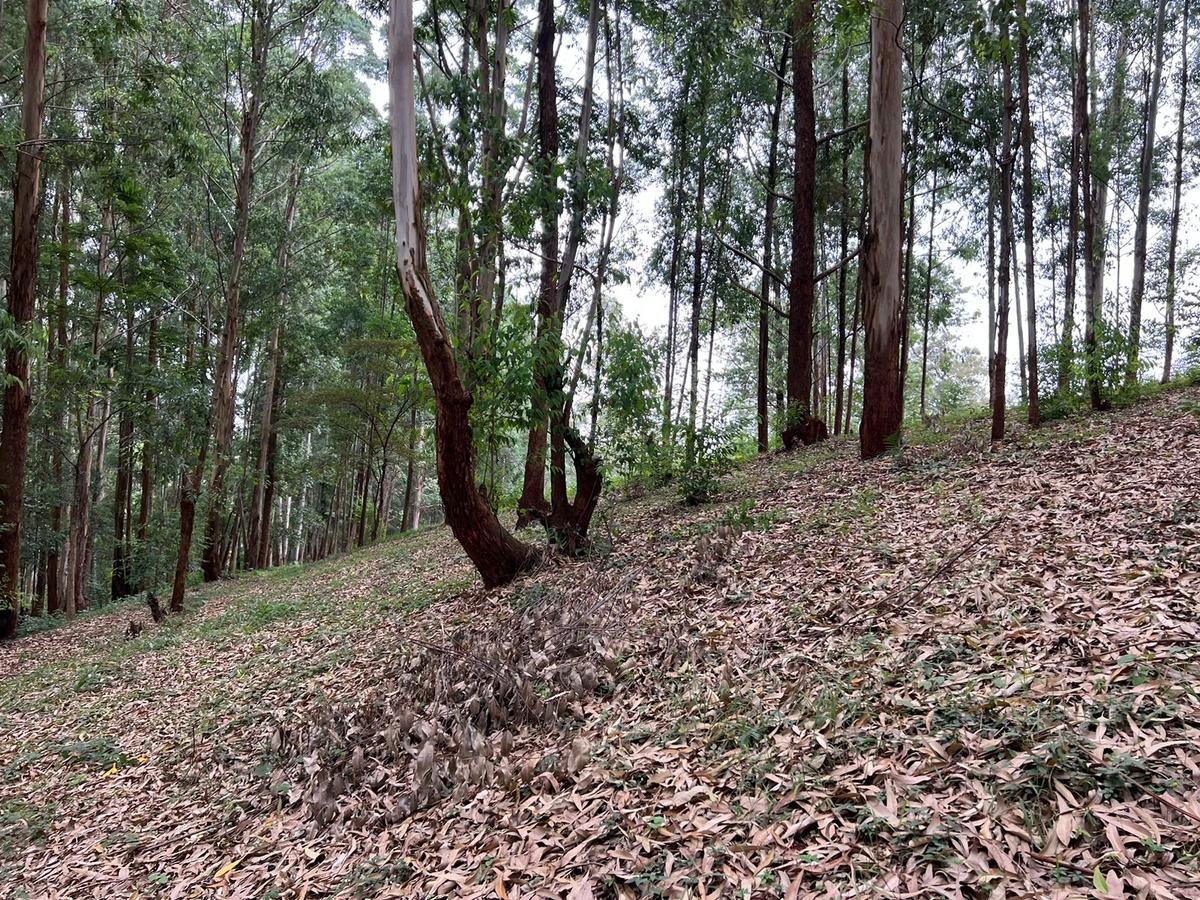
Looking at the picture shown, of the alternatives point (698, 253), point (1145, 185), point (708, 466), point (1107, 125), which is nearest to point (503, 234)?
point (708, 466)

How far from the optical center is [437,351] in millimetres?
5344

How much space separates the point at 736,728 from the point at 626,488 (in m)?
6.93

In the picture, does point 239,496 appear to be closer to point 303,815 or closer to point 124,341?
point 124,341

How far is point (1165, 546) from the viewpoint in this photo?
344 cm

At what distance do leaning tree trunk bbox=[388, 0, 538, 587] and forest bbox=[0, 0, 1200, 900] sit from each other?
0.10 feet

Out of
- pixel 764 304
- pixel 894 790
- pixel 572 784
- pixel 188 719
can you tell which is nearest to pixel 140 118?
pixel 188 719

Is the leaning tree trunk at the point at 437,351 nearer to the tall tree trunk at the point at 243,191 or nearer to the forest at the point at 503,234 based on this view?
the forest at the point at 503,234

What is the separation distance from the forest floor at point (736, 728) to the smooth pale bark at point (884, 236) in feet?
5.21

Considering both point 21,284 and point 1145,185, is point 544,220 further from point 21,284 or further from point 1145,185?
point 1145,185

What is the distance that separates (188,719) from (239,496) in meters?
16.9

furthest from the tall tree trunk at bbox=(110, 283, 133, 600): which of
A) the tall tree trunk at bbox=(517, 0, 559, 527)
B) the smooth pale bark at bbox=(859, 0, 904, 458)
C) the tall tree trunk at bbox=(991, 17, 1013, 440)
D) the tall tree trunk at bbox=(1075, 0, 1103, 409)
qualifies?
the tall tree trunk at bbox=(1075, 0, 1103, 409)

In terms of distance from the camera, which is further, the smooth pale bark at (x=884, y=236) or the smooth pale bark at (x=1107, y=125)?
the smooth pale bark at (x=1107, y=125)

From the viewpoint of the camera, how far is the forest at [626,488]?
8.01 feet

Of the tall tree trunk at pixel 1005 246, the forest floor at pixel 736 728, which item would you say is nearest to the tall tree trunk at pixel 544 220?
the forest floor at pixel 736 728
